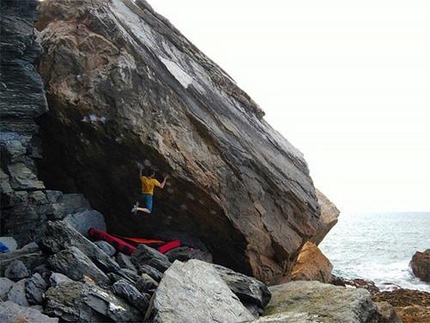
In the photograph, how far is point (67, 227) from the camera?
11.5 metres

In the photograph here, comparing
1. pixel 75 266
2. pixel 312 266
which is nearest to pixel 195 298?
pixel 75 266

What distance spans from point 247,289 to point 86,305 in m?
5.25

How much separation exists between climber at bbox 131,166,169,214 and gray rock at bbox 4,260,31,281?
16.5 feet

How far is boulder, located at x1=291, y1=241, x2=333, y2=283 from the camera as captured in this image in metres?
21.6

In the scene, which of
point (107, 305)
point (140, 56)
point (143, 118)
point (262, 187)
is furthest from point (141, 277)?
point (140, 56)

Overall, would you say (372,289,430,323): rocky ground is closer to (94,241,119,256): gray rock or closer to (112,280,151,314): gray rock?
(112,280,151,314): gray rock

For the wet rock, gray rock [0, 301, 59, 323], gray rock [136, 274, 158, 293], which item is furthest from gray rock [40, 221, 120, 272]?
the wet rock

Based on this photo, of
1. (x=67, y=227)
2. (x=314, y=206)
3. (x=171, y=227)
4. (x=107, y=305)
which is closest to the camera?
(x=107, y=305)

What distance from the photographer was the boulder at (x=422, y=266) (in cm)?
3738

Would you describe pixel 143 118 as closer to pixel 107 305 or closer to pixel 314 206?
pixel 107 305

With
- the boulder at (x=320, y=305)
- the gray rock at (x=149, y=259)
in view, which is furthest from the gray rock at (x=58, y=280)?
the boulder at (x=320, y=305)

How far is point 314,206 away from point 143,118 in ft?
30.7

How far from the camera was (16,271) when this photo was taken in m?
9.79

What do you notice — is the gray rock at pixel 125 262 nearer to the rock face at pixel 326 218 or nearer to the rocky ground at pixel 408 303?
the rocky ground at pixel 408 303
